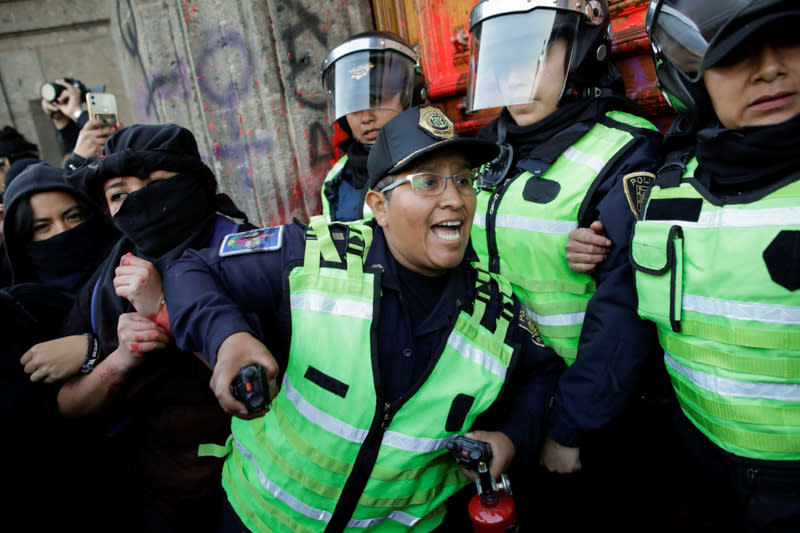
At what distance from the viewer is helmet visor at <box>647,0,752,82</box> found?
4.23 ft

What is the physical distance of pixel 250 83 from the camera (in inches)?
151

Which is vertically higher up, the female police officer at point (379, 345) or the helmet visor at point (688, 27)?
the helmet visor at point (688, 27)

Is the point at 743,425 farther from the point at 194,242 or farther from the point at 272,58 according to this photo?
the point at 272,58

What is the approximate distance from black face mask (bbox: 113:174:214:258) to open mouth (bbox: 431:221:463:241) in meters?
1.17

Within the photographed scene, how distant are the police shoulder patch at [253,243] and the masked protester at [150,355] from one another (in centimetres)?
33

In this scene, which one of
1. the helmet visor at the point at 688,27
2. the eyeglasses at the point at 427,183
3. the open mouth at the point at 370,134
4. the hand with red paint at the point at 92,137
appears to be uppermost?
the helmet visor at the point at 688,27

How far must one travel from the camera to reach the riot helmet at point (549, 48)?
2.09 metres

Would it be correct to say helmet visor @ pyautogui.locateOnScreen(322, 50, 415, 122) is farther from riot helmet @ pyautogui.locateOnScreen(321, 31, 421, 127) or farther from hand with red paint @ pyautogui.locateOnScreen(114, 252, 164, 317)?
hand with red paint @ pyautogui.locateOnScreen(114, 252, 164, 317)

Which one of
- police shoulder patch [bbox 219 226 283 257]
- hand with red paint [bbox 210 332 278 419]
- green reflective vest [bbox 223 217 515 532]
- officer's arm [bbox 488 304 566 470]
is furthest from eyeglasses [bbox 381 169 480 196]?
hand with red paint [bbox 210 332 278 419]

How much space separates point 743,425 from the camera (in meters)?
1.26

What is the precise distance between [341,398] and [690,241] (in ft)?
3.71

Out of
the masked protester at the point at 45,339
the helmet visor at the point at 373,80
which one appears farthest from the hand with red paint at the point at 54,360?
the helmet visor at the point at 373,80

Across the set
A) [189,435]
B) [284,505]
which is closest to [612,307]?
[284,505]

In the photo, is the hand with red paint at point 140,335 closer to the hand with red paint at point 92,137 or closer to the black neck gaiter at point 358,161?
the black neck gaiter at point 358,161
